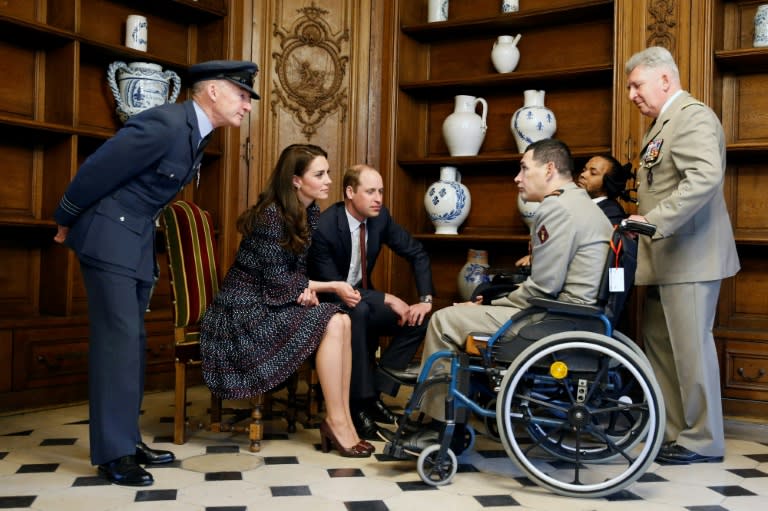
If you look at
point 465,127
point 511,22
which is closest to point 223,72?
point 465,127

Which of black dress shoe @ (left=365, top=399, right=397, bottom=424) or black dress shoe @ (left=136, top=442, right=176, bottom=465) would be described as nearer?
black dress shoe @ (left=136, top=442, right=176, bottom=465)

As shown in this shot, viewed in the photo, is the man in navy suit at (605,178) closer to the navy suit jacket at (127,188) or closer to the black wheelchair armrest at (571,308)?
the black wheelchair armrest at (571,308)

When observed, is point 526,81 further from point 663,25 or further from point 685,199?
point 685,199

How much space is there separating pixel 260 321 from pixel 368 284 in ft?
2.45

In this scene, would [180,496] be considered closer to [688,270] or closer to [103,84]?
[688,270]

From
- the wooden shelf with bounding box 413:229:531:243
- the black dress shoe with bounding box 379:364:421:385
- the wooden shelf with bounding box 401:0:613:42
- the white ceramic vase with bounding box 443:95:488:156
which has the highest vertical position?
the wooden shelf with bounding box 401:0:613:42

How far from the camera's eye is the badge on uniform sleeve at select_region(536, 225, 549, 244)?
2695 mm

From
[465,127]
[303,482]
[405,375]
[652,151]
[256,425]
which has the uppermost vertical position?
[465,127]

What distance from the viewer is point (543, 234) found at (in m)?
2.71

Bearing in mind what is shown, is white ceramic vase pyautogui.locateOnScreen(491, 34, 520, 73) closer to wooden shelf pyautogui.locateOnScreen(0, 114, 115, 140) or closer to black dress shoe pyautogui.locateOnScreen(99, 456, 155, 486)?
wooden shelf pyautogui.locateOnScreen(0, 114, 115, 140)

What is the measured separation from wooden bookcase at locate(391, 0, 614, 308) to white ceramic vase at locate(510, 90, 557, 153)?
4.0 inches

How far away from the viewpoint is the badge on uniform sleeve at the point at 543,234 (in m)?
2.70

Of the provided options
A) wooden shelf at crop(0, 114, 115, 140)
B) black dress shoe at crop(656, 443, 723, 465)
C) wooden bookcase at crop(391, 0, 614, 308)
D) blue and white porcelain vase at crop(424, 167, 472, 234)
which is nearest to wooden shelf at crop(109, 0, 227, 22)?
wooden shelf at crop(0, 114, 115, 140)

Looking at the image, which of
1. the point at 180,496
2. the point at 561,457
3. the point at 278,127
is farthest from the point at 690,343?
the point at 278,127
